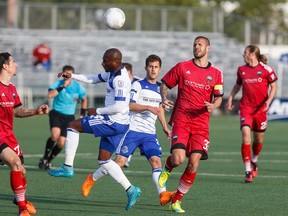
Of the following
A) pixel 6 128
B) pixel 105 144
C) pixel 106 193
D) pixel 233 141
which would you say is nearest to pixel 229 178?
pixel 106 193

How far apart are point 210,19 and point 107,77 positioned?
32108 millimetres

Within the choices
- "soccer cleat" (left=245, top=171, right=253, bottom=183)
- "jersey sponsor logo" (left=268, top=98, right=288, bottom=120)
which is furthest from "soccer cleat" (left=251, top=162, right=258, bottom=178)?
"jersey sponsor logo" (left=268, top=98, right=288, bottom=120)

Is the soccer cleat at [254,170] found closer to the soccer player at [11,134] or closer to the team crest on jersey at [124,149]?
the team crest on jersey at [124,149]


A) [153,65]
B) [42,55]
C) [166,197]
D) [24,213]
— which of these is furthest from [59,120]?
[42,55]

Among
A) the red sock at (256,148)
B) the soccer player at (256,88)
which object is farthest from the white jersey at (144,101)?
the red sock at (256,148)

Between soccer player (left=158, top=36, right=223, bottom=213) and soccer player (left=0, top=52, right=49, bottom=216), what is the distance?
2.02m

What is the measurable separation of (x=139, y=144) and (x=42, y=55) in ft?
95.6

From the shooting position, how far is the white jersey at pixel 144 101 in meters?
13.8

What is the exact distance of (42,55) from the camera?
4238 cm

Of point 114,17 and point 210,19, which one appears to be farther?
point 210,19

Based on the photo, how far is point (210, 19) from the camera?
1752 inches

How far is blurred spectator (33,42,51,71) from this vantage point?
139ft

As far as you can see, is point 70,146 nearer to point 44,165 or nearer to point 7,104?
point 7,104

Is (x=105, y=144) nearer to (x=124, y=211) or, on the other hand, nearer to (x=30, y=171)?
(x=124, y=211)
